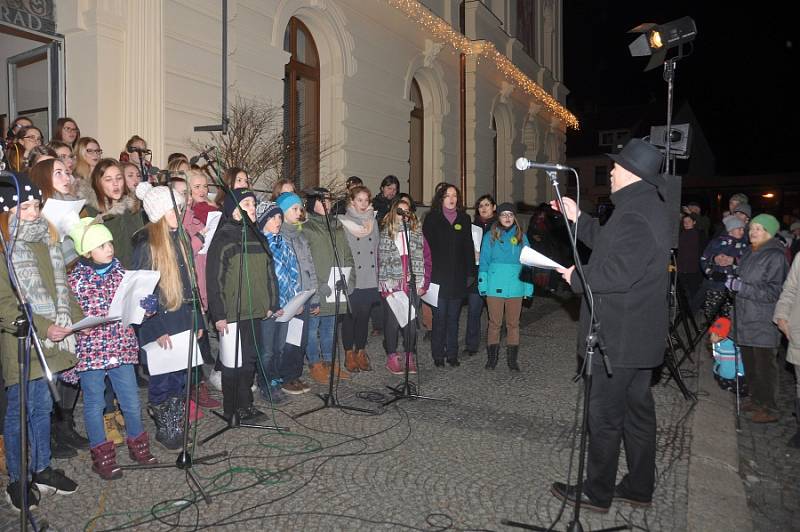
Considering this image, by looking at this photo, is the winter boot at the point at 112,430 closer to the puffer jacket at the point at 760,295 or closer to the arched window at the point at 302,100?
the puffer jacket at the point at 760,295

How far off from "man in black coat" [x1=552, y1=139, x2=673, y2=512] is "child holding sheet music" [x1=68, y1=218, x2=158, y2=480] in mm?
2932

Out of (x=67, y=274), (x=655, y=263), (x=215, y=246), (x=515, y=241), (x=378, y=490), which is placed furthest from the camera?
(x=515, y=241)

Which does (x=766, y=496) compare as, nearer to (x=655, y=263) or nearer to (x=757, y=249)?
(x=655, y=263)

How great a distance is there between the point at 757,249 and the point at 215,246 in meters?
5.00

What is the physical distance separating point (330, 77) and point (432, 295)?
6631 millimetres

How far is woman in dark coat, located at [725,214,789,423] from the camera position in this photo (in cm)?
570

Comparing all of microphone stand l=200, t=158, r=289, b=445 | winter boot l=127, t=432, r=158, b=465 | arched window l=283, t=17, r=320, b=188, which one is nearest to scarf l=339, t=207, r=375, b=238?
microphone stand l=200, t=158, r=289, b=445

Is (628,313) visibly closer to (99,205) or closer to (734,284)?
(734,284)

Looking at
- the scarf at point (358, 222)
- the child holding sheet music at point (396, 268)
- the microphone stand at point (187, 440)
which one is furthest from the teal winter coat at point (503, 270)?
the microphone stand at point (187, 440)

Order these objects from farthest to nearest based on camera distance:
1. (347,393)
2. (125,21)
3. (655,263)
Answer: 1. (125,21)
2. (347,393)
3. (655,263)

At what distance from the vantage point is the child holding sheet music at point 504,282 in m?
7.21

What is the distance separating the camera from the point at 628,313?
11.6ft

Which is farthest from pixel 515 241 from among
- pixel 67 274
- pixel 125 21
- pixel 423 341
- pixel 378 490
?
Result: pixel 125 21

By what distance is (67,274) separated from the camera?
13.8 ft
